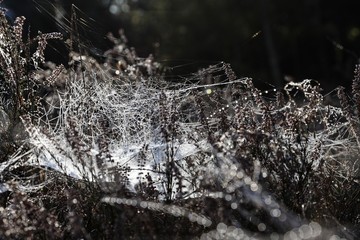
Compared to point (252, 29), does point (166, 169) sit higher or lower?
lower

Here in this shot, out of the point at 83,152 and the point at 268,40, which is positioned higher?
the point at 268,40

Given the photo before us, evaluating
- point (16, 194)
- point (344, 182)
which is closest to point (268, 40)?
point (344, 182)

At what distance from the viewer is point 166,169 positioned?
305 cm

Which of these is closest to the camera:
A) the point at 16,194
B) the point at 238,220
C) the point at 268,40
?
the point at 16,194

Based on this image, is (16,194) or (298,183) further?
(298,183)

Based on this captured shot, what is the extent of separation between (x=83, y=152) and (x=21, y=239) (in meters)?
0.47

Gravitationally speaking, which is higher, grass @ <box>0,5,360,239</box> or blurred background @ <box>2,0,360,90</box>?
blurred background @ <box>2,0,360,90</box>

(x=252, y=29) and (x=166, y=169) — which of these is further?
(x=252, y=29)

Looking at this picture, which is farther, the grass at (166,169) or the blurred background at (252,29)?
the blurred background at (252,29)

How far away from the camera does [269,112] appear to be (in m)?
3.37

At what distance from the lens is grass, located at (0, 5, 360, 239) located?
2.83 meters

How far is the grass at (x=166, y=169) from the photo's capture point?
2826 millimetres

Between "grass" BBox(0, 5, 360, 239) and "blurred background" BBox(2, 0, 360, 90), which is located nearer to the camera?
"grass" BBox(0, 5, 360, 239)

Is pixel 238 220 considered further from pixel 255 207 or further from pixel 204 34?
pixel 204 34
